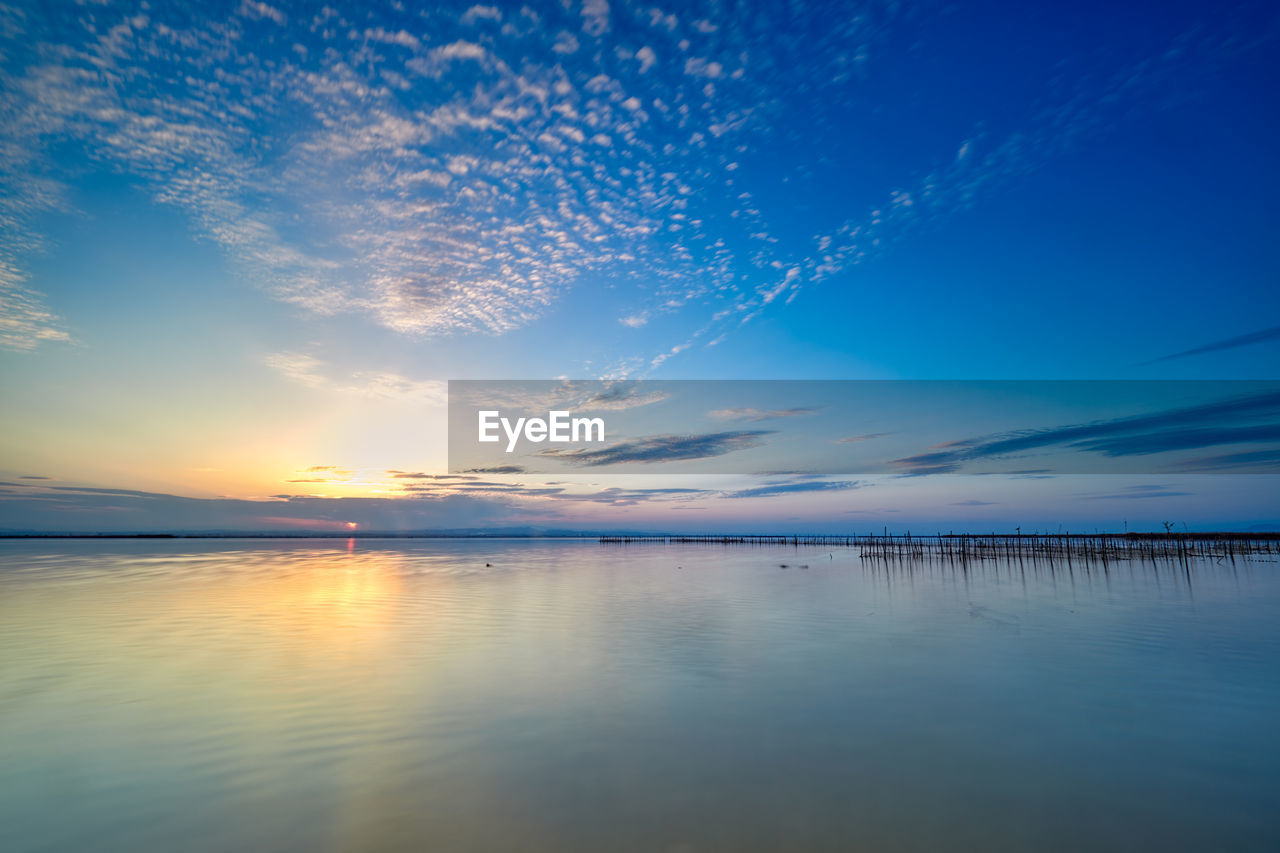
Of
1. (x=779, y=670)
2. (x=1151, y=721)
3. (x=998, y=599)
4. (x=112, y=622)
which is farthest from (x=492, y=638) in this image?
(x=998, y=599)

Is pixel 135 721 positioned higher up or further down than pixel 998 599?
higher up

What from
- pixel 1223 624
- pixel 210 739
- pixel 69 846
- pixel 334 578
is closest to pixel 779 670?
pixel 210 739

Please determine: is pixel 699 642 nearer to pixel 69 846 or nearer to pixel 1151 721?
pixel 1151 721

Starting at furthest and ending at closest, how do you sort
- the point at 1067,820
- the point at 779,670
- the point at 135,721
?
the point at 779,670 → the point at 135,721 → the point at 1067,820

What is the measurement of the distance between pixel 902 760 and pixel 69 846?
444 inches

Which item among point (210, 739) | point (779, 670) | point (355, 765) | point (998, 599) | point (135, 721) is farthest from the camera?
point (998, 599)

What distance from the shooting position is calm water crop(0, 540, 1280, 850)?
7305 millimetres

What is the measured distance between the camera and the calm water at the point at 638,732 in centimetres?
730

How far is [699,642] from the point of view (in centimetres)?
1902

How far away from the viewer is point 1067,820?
24.6 ft

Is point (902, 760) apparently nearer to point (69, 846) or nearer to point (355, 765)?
point (355, 765)

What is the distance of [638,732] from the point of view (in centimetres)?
1070

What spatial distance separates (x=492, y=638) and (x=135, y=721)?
32.3 feet

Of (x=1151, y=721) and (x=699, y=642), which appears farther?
(x=699, y=642)
